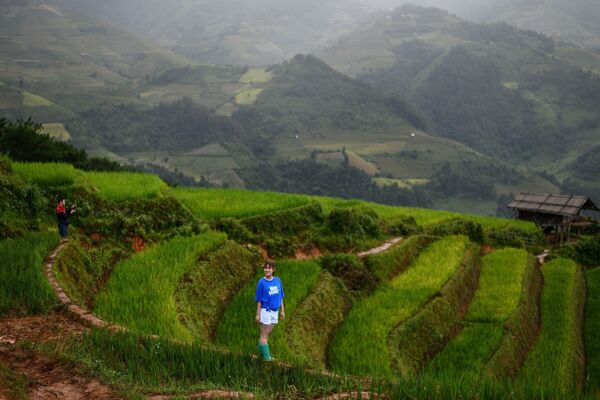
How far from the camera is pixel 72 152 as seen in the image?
1272 inches

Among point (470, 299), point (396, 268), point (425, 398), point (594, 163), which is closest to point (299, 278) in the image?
point (396, 268)

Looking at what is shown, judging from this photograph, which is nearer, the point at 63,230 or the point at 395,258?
the point at 63,230

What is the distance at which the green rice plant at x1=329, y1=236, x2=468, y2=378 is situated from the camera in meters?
10.8

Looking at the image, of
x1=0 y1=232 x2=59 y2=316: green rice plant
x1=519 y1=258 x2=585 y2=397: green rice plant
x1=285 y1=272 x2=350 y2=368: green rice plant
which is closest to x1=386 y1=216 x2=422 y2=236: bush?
x1=519 y1=258 x2=585 y2=397: green rice plant

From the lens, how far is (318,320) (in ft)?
41.0

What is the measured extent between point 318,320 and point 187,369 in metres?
5.59

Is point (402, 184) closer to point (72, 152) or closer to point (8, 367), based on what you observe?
point (72, 152)

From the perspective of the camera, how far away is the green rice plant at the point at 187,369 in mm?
6516

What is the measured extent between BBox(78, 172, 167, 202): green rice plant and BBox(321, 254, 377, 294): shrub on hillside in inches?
218

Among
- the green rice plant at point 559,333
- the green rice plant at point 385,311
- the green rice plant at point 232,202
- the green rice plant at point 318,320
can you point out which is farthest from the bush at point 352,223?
the green rice plant at point 559,333

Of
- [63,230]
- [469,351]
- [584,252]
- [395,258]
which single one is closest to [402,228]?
[395,258]

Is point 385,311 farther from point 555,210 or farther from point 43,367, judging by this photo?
point 555,210

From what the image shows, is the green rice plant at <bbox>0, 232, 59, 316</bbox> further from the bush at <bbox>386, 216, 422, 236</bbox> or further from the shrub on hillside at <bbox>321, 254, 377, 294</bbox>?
the bush at <bbox>386, 216, 422, 236</bbox>

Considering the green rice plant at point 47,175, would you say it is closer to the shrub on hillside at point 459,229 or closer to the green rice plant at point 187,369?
the green rice plant at point 187,369
